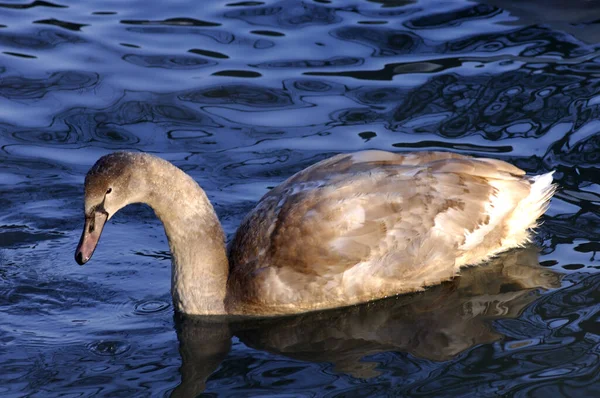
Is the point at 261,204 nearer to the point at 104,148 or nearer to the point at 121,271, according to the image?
the point at 121,271

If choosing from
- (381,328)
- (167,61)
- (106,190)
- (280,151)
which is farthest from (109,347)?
(167,61)

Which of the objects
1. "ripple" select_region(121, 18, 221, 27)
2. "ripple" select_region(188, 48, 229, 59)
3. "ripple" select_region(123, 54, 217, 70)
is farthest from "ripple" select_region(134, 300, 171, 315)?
"ripple" select_region(121, 18, 221, 27)

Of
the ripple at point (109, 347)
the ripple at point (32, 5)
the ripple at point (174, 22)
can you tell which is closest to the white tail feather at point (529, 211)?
the ripple at point (109, 347)

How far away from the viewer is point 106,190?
708cm

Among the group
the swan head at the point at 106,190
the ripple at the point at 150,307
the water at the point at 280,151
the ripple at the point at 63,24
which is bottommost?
the ripple at the point at 150,307

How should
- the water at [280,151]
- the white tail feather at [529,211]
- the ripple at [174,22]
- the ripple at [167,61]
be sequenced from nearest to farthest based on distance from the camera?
the water at [280,151], the white tail feather at [529,211], the ripple at [167,61], the ripple at [174,22]

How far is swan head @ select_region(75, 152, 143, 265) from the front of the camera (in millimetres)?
7059

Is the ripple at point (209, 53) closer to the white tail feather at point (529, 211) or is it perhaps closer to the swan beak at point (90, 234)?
the white tail feather at point (529, 211)

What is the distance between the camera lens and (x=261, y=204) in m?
7.68

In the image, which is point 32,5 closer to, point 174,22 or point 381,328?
A: point 174,22

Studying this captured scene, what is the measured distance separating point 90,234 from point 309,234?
1.36 m

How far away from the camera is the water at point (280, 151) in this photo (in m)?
6.81

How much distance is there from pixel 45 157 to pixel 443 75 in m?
3.80

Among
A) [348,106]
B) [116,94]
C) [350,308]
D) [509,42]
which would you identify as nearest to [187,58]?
[116,94]
